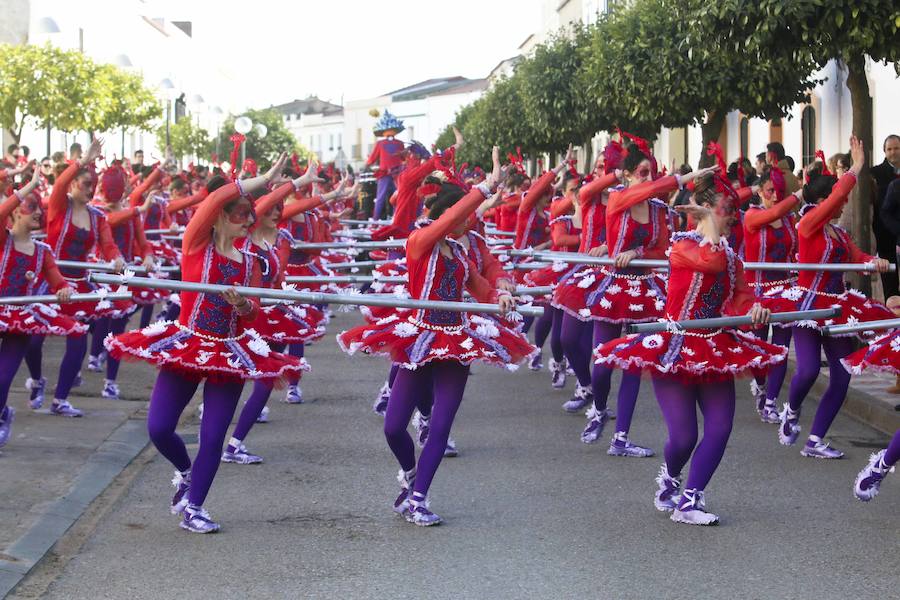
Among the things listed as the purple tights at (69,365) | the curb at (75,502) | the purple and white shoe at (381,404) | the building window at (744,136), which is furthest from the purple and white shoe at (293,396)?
the building window at (744,136)

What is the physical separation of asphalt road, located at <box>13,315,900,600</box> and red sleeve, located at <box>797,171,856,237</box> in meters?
1.56

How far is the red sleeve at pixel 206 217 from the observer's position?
791 cm

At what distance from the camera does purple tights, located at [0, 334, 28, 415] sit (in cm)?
1050

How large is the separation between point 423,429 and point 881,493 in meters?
3.25

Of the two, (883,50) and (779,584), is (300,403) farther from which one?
(779,584)

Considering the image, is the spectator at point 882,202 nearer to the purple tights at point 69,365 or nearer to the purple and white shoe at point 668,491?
the purple and white shoe at point 668,491

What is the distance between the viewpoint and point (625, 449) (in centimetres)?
1052

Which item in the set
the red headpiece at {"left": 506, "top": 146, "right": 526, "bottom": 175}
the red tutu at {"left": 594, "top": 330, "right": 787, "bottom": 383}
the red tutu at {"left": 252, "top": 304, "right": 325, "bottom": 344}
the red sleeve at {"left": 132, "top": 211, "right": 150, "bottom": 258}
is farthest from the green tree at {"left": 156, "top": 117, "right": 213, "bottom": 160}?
the red tutu at {"left": 594, "top": 330, "right": 787, "bottom": 383}

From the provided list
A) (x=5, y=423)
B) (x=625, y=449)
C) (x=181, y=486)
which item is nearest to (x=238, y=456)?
(x=5, y=423)

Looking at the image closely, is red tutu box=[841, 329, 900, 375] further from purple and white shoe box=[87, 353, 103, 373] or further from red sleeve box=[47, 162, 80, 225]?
purple and white shoe box=[87, 353, 103, 373]

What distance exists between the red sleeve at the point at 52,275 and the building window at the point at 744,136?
25797 mm

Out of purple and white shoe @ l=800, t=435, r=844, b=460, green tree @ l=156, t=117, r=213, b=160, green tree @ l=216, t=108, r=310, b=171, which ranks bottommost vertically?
purple and white shoe @ l=800, t=435, r=844, b=460

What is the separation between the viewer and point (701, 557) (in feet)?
24.7

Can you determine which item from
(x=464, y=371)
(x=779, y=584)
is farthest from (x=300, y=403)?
(x=779, y=584)
